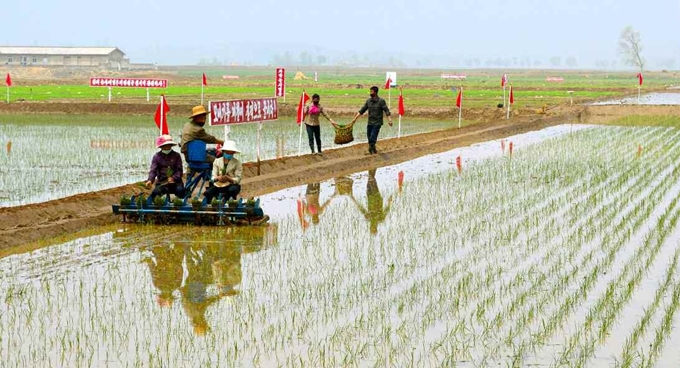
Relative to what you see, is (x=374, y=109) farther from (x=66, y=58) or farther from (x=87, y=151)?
(x=66, y=58)

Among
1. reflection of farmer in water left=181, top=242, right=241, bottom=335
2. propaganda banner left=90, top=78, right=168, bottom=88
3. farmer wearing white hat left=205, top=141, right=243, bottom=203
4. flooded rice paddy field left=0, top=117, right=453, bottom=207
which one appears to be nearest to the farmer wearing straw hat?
farmer wearing white hat left=205, top=141, right=243, bottom=203

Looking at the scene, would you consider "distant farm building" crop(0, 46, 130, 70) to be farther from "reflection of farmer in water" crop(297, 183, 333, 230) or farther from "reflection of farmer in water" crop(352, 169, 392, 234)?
"reflection of farmer in water" crop(297, 183, 333, 230)

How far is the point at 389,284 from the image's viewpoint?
889 cm

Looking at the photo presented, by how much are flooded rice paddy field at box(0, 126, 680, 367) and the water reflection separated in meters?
0.02

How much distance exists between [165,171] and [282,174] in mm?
4829

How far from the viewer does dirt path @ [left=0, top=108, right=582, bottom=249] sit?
11289mm

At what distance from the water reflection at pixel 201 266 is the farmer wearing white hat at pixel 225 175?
19.6 inches

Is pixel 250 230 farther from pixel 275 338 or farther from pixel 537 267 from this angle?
pixel 275 338

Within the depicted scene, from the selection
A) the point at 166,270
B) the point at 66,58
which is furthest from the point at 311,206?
the point at 66,58

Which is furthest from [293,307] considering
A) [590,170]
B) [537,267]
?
[590,170]

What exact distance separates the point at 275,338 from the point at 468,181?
9713 mm

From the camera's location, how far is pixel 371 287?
345 inches

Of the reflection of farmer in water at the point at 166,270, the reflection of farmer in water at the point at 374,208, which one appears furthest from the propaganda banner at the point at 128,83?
the reflection of farmer in water at the point at 166,270

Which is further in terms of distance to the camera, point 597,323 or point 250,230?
point 250,230
